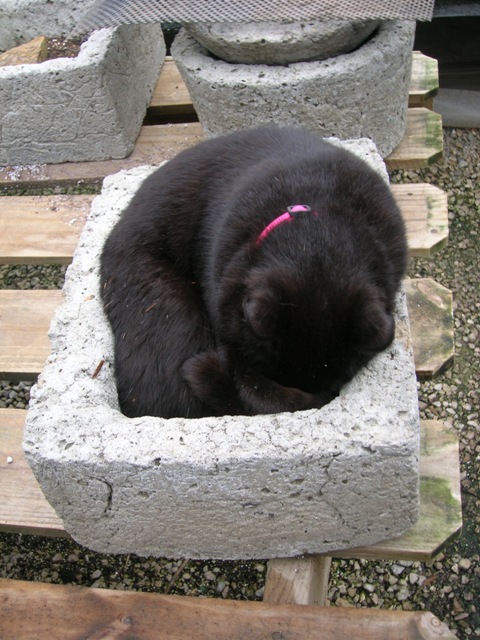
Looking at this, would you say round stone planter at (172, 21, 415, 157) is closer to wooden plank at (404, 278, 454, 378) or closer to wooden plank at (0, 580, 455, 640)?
wooden plank at (404, 278, 454, 378)

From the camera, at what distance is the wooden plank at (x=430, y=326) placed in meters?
1.61

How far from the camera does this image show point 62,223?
2100mm

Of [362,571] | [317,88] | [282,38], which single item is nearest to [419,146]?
[317,88]

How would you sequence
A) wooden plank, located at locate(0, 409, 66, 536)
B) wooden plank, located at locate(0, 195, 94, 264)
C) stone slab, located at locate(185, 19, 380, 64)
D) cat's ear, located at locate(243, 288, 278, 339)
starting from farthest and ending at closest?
wooden plank, located at locate(0, 195, 94, 264), stone slab, located at locate(185, 19, 380, 64), wooden plank, located at locate(0, 409, 66, 536), cat's ear, located at locate(243, 288, 278, 339)

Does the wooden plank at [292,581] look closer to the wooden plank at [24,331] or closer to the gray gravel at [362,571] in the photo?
the gray gravel at [362,571]

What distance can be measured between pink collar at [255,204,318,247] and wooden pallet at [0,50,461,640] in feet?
1.94

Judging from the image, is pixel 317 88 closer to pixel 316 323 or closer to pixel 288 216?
pixel 288 216

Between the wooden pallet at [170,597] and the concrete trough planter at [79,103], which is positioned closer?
the wooden pallet at [170,597]

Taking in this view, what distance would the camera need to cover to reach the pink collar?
3.97ft

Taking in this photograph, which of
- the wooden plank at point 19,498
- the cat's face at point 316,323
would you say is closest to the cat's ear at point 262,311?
the cat's face at point 316,323

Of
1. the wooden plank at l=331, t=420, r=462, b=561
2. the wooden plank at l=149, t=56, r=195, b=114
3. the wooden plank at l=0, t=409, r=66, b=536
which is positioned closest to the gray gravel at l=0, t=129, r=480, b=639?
the wooden plank at l=331, t=420, r=462, b=561

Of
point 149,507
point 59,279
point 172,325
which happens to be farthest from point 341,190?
point 59,279

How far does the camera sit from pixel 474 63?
3406mm

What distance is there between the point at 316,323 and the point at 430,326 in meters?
0.66
